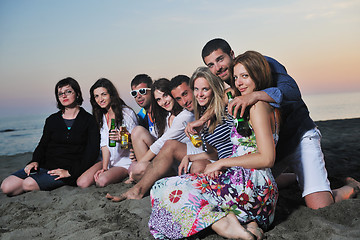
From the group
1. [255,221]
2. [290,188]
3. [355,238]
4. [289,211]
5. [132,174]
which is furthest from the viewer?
[132,174]

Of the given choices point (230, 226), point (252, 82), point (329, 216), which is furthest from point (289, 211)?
point (252, 82)

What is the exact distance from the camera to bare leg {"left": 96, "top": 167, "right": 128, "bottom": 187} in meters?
4.63

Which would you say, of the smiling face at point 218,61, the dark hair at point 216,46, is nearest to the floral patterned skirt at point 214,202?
the smiling face at point 218,61

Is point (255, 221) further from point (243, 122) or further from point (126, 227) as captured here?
point (126, 227)

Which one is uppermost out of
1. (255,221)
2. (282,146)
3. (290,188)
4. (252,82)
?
(252,82)

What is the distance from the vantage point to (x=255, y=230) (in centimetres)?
262

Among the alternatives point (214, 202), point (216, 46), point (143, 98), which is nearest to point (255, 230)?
point (214, 202)

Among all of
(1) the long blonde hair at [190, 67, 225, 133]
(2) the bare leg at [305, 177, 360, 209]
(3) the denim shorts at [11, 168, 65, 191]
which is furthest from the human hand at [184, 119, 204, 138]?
(3) the denim shorts at [11, 168, 65, 191]

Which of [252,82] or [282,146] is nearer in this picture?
[252,82]

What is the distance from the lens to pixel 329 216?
2.97 metres

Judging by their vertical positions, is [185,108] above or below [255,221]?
above

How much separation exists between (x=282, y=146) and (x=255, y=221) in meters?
1.06

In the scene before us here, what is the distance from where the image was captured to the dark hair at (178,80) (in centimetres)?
418

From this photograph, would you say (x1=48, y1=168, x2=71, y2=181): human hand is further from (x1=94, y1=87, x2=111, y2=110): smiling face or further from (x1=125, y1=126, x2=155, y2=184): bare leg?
(x1=94, y1=87, x2=111, y2=110): smiling face
